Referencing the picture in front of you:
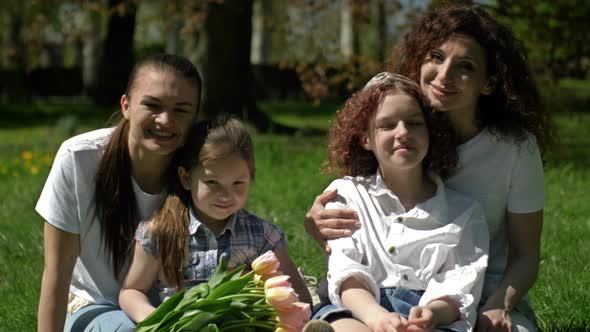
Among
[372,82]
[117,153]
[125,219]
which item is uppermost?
[372,82]

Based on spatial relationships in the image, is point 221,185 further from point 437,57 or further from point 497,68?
point 497,68

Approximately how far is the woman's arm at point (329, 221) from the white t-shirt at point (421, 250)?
0.03 meters

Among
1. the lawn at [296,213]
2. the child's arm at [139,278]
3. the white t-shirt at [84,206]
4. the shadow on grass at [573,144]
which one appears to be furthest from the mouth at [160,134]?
the shadow on grass at [573,144]

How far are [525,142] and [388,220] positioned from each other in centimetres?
59

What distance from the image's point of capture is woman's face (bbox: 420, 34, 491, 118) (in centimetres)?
321

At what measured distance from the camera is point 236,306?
2828mm

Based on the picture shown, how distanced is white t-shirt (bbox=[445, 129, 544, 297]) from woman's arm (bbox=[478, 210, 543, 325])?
0.05 metres

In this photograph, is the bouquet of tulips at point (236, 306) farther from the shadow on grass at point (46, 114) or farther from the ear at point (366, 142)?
the shadow on grass at point (46, 114)

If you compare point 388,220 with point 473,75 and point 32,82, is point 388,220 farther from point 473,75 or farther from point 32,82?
point 32,82

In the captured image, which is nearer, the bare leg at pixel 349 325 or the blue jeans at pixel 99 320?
the bare leg at pixel 349 325

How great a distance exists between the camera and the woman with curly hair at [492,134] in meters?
3.19

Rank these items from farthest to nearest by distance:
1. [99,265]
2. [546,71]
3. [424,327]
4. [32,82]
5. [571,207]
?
1. [32,82]
2. [546,71]
3. [571,207]
4. [99,265]
5. [424,327]

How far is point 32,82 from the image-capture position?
85.5 ft

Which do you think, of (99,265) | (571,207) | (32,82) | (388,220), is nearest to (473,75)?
(388,220)
